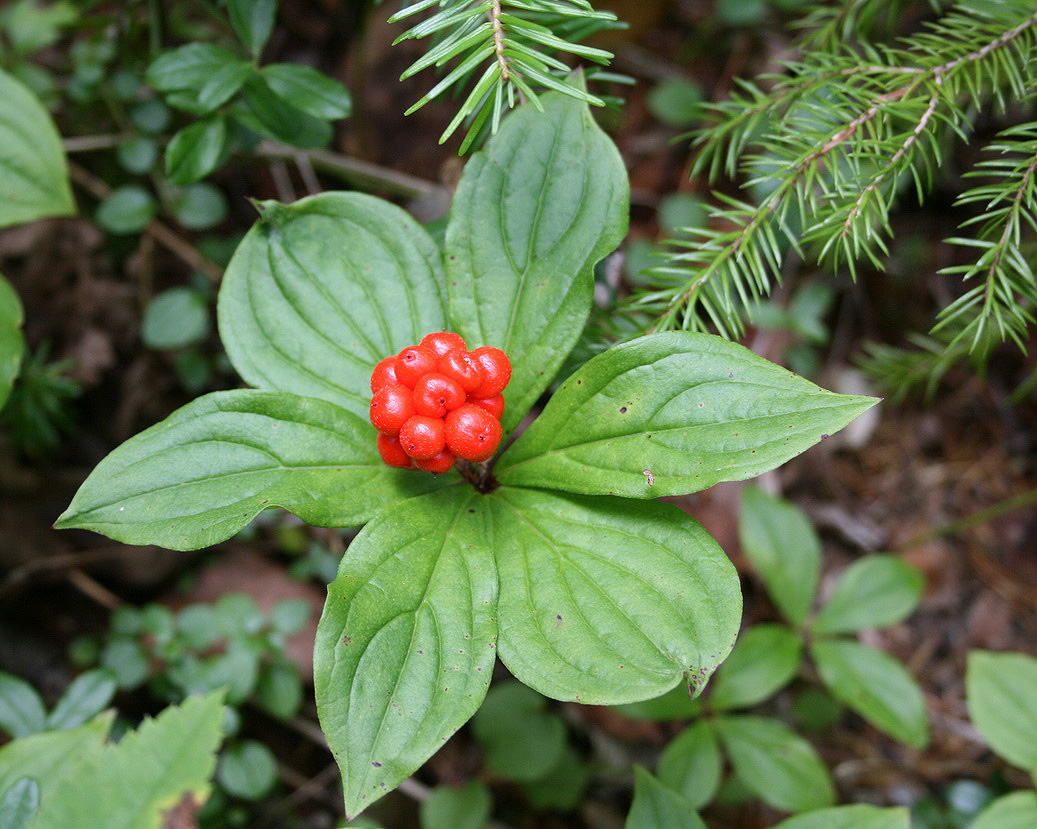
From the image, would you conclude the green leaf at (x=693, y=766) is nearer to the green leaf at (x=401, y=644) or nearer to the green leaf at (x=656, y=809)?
the green leaf at (x=656, y=809)

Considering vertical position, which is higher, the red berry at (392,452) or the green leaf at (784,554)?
the red berry at (392,452)

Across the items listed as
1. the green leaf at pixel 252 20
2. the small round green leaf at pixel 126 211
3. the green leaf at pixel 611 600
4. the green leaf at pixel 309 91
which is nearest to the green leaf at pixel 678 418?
the green leaf at pixel 611 600

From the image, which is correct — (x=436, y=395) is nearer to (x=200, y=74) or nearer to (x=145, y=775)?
(x=145, y=775)

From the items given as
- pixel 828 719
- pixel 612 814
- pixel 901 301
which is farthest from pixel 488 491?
pixel 901 301

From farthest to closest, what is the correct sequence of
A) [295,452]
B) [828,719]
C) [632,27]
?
1. [632,27]
2. [828,719]
3. [295,452]

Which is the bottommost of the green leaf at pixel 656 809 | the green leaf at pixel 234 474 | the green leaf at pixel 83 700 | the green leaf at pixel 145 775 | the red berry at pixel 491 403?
the green leaf at pixel 83 700

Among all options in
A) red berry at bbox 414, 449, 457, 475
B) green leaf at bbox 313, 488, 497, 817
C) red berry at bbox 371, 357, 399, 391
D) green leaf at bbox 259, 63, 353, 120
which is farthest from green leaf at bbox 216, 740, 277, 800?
green leaf at bbox 259, 63, 353, 120

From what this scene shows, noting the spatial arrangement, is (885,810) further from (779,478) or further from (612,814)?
(779,478)
